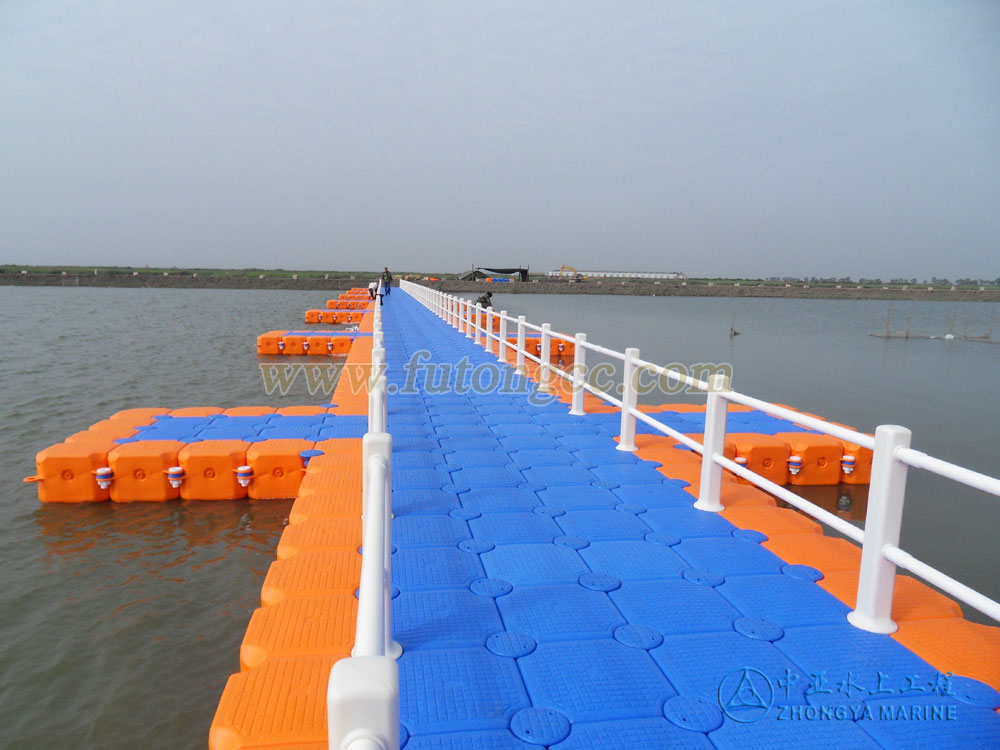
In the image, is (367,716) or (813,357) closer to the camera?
(367,716)

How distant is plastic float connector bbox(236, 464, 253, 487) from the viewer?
26.4 ft

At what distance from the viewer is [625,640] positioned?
3.51 meters

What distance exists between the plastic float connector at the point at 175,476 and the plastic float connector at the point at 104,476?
2.26 ft

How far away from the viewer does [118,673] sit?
5.15 metres

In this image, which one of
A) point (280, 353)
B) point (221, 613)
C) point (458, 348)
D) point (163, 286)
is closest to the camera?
point (221, 613)

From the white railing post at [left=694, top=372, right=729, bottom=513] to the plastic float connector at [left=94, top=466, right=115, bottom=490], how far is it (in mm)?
6988

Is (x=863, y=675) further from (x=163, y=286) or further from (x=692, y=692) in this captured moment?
(x=163, y=286)

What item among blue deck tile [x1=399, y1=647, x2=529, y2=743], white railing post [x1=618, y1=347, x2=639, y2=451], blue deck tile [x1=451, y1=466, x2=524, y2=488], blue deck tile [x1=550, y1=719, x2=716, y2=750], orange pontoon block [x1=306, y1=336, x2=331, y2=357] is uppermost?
white railing post [x1=618, y1=347, x2=639, y2=451]

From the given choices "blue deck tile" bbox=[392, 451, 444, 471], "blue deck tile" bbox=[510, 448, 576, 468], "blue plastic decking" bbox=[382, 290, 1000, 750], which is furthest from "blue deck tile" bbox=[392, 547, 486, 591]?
"blue deck tile" bbox=[510, 448, 576, 468]

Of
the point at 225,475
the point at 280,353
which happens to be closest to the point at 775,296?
the point at 280,353

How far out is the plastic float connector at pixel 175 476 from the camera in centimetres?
801

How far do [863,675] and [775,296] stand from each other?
402ft

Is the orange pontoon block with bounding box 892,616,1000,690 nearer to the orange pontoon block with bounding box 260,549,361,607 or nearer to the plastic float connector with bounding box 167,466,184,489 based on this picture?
the orange pontoon block with bounding box 260,549,361,607

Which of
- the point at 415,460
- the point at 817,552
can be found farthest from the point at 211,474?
the point at 817,552
